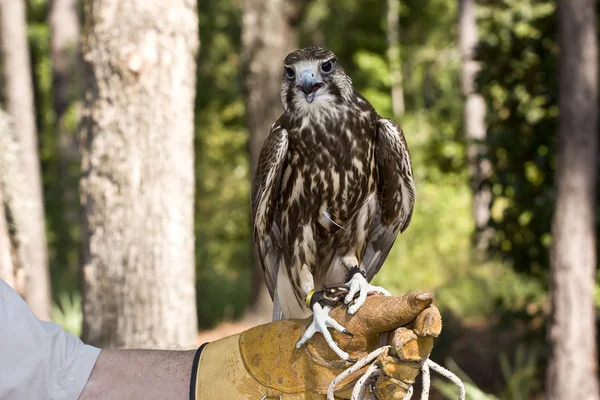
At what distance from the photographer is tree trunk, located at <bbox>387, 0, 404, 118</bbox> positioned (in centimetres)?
A: 2170

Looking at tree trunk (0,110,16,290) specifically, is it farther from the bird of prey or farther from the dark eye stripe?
the dark eye stripe

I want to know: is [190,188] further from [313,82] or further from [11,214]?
[11,214]

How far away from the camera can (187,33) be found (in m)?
3.52

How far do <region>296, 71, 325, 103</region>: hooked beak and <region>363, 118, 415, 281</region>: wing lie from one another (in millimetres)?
331

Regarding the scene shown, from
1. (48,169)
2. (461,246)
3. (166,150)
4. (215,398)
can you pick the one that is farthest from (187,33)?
(48,169)

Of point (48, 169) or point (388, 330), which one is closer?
point (388, 330)

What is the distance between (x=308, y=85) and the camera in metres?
2.97

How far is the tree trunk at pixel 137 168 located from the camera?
3402 millimetres

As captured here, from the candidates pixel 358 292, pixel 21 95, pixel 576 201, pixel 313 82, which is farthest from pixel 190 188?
pixel 21 95

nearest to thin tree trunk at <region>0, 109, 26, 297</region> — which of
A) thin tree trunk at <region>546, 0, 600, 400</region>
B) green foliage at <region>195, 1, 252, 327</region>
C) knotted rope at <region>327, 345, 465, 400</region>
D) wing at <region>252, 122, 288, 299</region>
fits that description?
wing at <region>252, 122, 288, 299</region>

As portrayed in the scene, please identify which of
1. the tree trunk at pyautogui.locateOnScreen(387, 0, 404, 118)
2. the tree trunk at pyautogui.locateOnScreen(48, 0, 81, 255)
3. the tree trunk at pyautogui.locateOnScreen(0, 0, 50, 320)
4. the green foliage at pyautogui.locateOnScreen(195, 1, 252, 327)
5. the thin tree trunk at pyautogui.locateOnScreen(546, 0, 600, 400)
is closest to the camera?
the thin tree trunk at pyautogui.locateOnScreen(546, 0, 600, 400)

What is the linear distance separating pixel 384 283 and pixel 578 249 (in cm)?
481

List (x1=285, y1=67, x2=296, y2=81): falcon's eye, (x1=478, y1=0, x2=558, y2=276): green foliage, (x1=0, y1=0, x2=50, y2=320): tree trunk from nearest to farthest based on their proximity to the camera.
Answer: (x1=285, y1=67, x2=296, y2=81): falcon's eye → (x1=478, y1=0, x2=558, y2=276): green foliage → (x1=0, y1=0, x2=50, y2=320): tree trunk

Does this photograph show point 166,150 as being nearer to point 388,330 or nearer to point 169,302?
point 169,302
